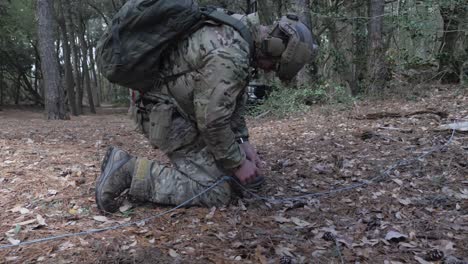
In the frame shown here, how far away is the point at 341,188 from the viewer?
10.7 feet

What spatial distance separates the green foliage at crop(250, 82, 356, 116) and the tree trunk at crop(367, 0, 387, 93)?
0.60 meters

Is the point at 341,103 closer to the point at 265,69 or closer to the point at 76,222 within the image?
the point at 265,69

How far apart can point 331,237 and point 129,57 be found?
1.73 metres

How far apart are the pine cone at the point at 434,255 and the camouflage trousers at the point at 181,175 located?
1.39 m

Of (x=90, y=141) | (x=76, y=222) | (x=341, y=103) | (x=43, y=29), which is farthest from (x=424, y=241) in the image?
(x=43, y=29)

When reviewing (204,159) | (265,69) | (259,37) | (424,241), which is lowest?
(424,241)

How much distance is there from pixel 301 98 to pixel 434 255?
23.0ft

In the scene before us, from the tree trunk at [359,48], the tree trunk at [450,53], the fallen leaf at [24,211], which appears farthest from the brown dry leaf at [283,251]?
the tree trunk at [359,48]

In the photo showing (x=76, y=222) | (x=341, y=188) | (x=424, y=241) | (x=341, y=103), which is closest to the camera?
(x=424, y=241)

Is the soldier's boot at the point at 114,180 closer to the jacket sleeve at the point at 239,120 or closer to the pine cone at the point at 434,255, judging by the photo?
the jacket sleeve at the point at 239,120

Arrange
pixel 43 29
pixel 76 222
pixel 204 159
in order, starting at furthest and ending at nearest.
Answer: pixel 43 29, pixel 204 159, pixel 76 222

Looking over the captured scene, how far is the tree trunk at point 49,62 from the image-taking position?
31.4 ft

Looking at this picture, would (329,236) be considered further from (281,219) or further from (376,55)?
(376,55)

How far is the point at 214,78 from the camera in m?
2.56
